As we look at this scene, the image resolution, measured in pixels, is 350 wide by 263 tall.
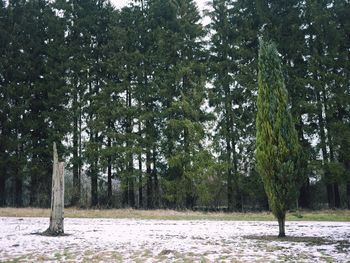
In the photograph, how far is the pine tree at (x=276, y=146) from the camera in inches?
420

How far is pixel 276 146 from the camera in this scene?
10.8m

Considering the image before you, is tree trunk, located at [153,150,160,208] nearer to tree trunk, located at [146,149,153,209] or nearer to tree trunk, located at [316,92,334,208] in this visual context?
tree trunk, located at [146,149,153,209]

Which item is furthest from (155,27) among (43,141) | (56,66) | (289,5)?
(43,141)

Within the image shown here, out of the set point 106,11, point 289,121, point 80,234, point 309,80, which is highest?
point 106,11

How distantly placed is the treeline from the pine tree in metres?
11.9

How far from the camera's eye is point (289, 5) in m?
25.5

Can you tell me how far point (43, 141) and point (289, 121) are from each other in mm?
19721

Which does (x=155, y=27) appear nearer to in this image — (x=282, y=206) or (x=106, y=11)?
(x=106, y=11)

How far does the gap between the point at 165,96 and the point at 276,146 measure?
50.6 feet

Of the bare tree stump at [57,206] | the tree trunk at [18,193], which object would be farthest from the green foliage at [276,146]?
the tree trunk at [18,193]

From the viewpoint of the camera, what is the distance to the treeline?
23594mm

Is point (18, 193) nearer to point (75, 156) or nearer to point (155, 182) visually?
point (75, 156)

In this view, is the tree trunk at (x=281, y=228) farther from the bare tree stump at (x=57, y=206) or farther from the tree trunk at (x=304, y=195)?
the tree trunk at (x=304, y=195)

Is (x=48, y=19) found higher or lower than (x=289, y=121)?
higher
